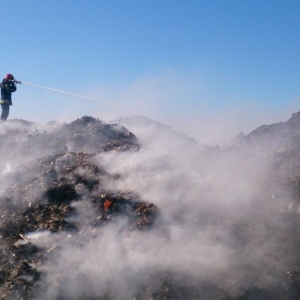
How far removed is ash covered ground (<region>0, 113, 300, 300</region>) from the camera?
6145mm

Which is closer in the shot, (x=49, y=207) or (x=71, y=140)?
(x=49, y=207)

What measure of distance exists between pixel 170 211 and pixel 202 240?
1.30m

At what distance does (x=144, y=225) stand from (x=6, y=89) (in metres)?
10.9

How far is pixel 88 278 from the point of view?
6.30 m

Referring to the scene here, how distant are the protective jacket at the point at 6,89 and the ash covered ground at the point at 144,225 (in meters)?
3.87

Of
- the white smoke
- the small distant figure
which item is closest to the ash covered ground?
the white smoke

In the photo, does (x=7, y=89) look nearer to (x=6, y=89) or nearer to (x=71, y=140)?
(x=6, y=89)

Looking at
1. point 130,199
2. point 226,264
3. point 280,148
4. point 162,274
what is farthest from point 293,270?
→ point 280,148

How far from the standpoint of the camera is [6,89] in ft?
48.4

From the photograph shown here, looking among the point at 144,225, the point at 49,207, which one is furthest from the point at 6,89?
the point at 144,225

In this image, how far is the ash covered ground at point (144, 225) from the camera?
20.2ft

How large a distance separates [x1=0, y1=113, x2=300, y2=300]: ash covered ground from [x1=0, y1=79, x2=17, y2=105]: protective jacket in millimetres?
3873

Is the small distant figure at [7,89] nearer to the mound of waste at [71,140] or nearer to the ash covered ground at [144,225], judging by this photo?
the mound of waste at [71,140]

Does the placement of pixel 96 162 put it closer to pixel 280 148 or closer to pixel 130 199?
pixel 130 199
